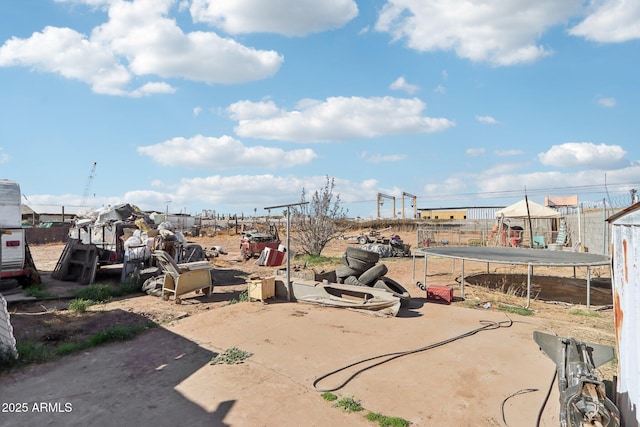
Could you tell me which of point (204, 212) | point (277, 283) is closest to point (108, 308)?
point (277, 283)

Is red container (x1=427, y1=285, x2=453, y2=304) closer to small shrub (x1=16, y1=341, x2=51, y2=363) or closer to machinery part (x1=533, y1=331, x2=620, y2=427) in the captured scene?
machinery part (x1=533, y1=331, x2=620, y2=427)

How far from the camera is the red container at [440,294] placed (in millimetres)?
9430

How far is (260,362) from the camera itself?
5.44 metres

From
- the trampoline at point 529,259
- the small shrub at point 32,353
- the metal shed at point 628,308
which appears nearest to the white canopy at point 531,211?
the trampoline at point 529,259

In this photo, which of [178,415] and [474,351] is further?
[474,351]

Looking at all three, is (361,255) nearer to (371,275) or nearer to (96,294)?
(371,275)

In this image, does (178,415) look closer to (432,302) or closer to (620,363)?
(620,363)

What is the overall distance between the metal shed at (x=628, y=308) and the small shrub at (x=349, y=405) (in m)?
2.44

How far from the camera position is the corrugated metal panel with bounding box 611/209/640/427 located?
10.2 feet

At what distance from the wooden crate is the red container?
3.95m

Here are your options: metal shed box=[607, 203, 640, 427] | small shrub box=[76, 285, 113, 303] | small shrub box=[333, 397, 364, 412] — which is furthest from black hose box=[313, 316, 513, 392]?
small shrub box=[76, 285, 113, 303]

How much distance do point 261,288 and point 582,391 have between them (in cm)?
670

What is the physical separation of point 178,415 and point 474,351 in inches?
171

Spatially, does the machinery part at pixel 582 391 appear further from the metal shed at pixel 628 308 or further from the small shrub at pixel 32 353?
the small shrub at pixel 32 353
